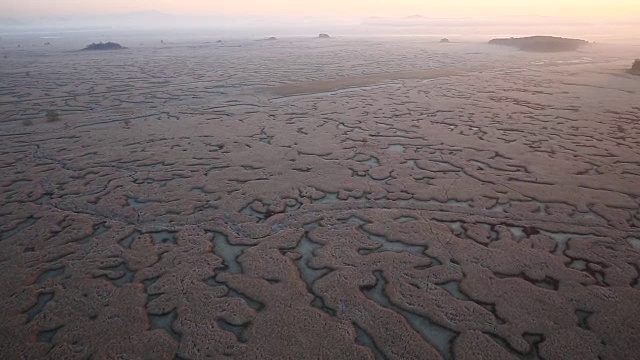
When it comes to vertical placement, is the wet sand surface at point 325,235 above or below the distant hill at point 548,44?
below

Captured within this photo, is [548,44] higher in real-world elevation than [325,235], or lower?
higher

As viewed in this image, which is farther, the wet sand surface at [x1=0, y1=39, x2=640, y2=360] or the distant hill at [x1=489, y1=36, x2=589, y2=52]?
the distant hill at [x1=489, y1=36, x2=589, y2=52]

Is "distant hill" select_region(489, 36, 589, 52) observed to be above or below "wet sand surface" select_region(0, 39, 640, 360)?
above

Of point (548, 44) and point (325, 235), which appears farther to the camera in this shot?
point (548, 44)

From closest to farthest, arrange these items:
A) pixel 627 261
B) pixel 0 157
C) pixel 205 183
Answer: pixel 627 261 < pixel 205 183 < pixel 0 157

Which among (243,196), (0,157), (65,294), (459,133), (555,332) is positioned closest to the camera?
(555,332)

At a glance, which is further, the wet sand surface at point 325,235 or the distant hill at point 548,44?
the distant hill at point 548,44

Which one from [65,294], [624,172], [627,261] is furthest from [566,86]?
[65,294]

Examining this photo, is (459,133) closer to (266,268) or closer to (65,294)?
(266,268)
